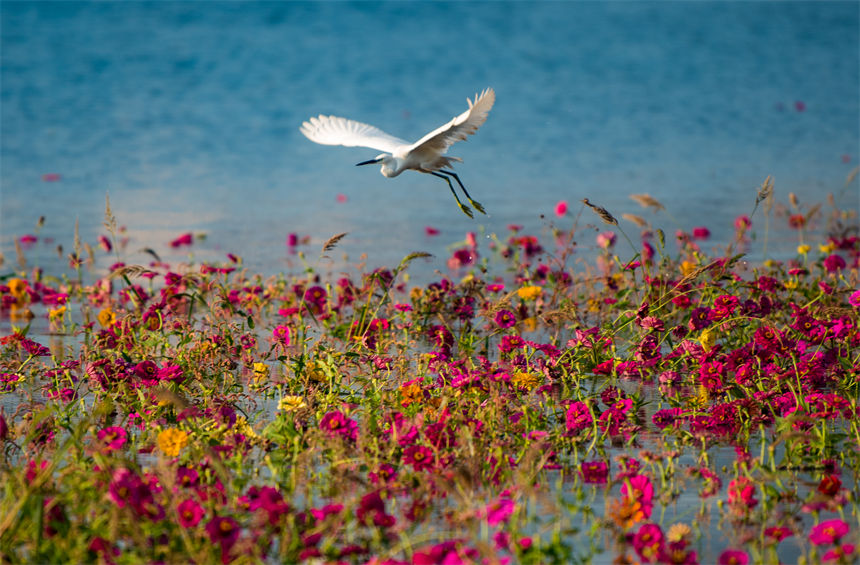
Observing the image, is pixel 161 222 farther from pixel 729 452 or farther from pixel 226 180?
pixel 729 452

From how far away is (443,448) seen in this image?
115 inches

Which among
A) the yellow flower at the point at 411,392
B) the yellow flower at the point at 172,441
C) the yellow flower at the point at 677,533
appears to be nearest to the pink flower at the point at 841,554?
the yellow flower at the point at 677,533

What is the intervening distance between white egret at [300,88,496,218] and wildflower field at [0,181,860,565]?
0.56m

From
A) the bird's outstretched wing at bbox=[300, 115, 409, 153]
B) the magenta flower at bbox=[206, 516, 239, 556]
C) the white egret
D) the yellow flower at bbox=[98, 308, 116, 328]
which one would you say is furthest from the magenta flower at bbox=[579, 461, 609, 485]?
the bird's outstretched wing at bbox=[300, 115, 409, 153]

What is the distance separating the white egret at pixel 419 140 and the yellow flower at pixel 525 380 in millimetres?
795

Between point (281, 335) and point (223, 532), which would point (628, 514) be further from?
point (281, 335)

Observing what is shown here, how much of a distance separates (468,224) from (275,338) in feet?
21.1

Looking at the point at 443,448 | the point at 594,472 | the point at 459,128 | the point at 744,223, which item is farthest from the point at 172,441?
the point at 744,223

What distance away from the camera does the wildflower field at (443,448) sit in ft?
7.45

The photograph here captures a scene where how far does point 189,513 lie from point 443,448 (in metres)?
0.90

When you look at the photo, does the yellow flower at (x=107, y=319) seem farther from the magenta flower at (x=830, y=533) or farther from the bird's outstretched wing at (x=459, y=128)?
the magenta flower at (x=830, y=533)

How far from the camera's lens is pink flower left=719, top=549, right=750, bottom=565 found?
7.11 feet

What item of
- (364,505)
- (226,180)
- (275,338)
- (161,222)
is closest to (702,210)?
(161,222)

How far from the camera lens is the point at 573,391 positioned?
12.5 ft
